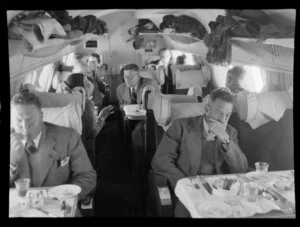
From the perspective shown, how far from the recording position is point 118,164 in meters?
3.30

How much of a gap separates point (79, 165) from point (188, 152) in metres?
0.88

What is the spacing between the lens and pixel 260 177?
306 centimetres

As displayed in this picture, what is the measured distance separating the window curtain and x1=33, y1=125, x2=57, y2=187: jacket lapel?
5.93 feet

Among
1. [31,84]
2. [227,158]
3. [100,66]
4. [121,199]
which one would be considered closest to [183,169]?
[227,158]

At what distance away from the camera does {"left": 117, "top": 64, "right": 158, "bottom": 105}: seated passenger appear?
130 inches

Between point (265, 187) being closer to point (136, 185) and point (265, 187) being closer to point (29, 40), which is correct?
point (136, 185)

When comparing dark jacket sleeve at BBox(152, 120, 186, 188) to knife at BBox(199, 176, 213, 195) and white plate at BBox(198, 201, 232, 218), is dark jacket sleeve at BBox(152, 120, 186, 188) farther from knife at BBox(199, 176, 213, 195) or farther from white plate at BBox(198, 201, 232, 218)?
white plate at BBox(198, 201, 232, 218)

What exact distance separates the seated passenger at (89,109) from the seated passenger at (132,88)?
0.20 metres

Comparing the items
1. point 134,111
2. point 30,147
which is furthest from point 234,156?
point 30,147

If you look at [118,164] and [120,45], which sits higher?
[120,45]

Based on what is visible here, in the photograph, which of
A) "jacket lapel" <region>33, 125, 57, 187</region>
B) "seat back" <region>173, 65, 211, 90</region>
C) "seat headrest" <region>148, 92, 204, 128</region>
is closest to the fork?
"seat headrest" <region>148, 92, 204, 128</region>

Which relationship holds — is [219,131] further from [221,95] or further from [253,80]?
Result: [253,80]

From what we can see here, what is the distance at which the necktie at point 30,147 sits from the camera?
3.04 metres

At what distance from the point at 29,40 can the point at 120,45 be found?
28.3 inches
